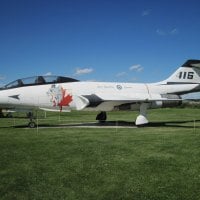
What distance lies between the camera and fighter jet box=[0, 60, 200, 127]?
17172mm

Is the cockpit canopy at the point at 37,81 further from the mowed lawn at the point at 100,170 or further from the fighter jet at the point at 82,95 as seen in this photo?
the mowed lawn at the point at 100,170

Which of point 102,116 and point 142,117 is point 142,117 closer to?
point 142,117

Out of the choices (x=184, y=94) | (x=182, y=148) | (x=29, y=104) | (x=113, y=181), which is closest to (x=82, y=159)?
(x=113, y=181)

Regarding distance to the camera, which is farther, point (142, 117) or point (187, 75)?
point (187, 75)

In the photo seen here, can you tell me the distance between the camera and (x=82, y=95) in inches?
728

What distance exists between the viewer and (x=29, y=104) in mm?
17297

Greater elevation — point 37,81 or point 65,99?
point 37,81

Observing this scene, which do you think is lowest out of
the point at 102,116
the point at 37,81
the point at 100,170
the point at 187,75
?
the point at 100,170

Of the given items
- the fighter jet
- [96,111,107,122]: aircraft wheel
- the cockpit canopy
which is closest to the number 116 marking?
the fighter jet

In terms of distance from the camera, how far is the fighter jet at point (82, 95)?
56.3 ft

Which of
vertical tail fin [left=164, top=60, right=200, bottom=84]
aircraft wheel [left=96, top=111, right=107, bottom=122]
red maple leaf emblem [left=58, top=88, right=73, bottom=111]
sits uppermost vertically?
vertical tail fin [left=164, top=60, right=200, bottom=84]

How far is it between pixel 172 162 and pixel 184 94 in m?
15.2

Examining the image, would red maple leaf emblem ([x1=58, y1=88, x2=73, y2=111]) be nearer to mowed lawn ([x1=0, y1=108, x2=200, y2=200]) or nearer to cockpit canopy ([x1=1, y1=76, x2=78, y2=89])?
cockpit canopy ([x1=1, y1=76, x2=78, y2=89])

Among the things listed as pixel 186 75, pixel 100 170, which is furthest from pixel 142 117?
pixel 100 170
